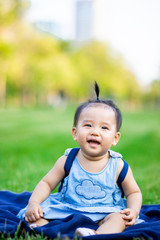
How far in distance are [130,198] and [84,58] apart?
39235 millimetres

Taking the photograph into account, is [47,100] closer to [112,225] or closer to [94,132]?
[94,132]

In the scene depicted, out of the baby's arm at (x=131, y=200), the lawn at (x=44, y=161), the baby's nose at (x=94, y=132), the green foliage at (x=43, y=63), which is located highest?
the green foliage at (x=43, y=63)

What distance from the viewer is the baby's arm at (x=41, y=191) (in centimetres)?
242

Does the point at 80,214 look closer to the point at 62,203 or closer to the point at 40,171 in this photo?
the point at 62,203

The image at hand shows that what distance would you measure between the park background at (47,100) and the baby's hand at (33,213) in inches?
44.7

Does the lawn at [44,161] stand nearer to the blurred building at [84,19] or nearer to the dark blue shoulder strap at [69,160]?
the dark blue shoulder strap at [69,160]

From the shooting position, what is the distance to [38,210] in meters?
2.43

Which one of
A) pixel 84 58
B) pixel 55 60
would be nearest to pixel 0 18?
pixel 55 60

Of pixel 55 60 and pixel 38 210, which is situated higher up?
pixel 55 60

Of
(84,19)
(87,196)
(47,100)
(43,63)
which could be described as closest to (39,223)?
(87,196)

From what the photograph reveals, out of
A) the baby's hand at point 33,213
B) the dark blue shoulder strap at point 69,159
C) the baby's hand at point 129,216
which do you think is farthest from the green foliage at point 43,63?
the baby's hand at point 129,216

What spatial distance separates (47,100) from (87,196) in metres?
44.0

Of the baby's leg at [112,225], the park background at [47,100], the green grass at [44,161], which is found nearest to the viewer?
the baby's leg at [112,225]

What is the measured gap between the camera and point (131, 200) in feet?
8.43
